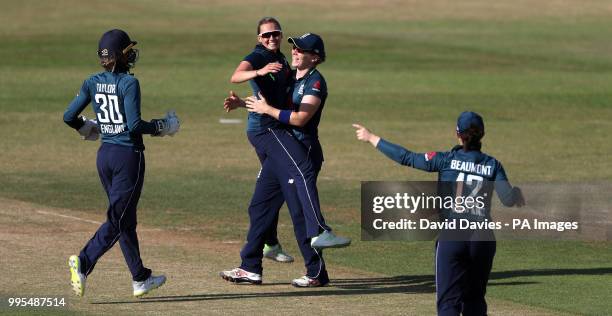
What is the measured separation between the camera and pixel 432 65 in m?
38.8

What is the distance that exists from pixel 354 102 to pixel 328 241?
19.4 m

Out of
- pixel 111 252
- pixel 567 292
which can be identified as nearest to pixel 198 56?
pixel 111 252

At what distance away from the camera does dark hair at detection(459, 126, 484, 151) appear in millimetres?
9938

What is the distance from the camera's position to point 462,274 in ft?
32.6

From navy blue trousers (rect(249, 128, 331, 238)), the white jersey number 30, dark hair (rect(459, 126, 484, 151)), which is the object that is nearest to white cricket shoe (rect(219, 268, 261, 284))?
navy blue trousers (rect(249, 128, 331, 238))

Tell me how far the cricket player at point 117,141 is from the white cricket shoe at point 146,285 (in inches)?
0.5

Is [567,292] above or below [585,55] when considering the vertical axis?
below

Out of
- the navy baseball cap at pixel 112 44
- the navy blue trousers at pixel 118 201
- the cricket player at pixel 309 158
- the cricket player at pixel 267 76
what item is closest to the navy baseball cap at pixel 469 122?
the cricket player at pixel 309 158

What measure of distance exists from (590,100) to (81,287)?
22.4 meters

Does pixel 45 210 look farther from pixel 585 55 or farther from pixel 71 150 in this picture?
pixel 585 55

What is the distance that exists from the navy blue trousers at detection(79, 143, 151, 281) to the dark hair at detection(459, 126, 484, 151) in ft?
10.4

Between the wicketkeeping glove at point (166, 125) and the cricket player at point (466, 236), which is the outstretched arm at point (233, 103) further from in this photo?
the cricket player at point (466, 236)

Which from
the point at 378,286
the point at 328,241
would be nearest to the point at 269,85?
the point at 328,241

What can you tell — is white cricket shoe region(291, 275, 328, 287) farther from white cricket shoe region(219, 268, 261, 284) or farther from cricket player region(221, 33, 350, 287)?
white cricket shoe region(219, 268, 261, 284)
